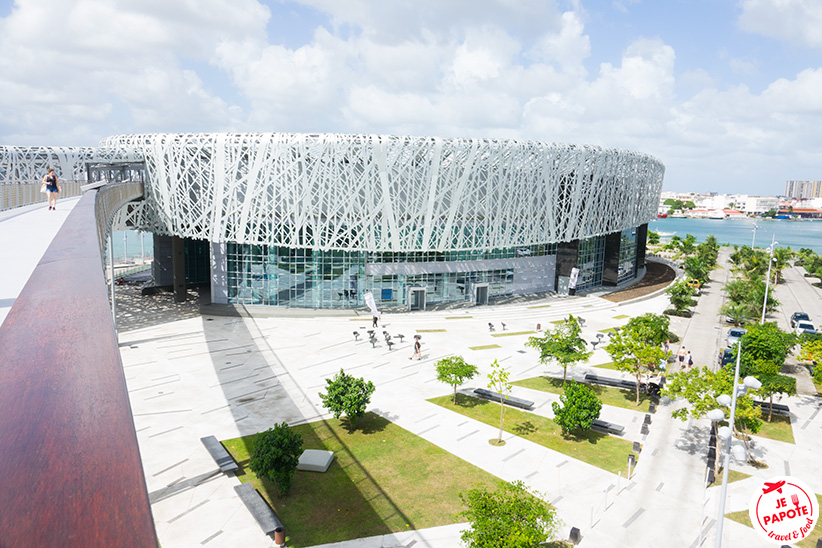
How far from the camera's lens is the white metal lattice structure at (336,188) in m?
39.2

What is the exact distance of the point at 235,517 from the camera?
→ 15195 millimetres

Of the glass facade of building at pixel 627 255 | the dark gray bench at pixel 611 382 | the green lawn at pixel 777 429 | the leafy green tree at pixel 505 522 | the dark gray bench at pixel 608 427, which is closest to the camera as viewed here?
the leafy green tree at pixel 505 522

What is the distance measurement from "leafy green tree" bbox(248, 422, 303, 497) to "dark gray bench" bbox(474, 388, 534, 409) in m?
10.9

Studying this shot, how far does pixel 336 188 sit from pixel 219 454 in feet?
80.9

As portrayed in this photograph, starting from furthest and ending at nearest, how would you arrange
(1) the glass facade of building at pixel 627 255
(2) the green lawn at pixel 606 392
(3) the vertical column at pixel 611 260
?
(1) the glass facade of building at pixel 627 255 → (3) the vertical column at pixel 611 260 → (2) the green lawn at pixel 606 392

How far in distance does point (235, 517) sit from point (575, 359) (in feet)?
56.2

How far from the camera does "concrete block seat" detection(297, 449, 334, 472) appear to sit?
58.3 ft

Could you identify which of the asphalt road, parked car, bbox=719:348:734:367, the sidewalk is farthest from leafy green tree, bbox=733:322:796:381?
the sidewalk

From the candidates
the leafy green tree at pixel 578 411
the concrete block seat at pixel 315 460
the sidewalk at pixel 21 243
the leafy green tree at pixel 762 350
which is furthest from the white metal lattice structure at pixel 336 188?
the concrete block seat at pixel 315 460

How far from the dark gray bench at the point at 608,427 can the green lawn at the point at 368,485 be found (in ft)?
21.5

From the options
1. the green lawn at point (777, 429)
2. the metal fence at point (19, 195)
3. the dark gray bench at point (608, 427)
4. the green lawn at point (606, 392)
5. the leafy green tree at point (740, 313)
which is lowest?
the green lawn at point (777, 429)

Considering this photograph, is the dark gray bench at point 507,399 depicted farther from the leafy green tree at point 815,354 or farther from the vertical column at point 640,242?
the vertical column at point 640,242

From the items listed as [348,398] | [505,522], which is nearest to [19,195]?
[348,398]

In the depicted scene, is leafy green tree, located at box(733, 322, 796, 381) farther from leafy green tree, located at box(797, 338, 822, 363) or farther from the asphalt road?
the asphalt road
